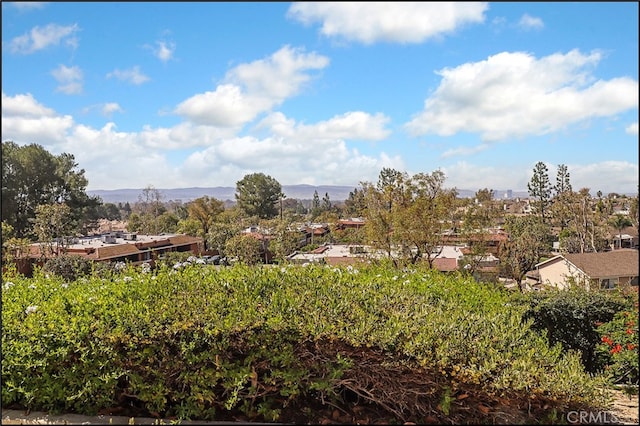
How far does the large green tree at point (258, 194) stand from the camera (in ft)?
117

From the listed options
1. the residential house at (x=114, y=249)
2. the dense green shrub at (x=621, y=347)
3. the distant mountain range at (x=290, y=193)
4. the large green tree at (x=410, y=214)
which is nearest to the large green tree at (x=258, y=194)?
the distant mountain range at (x=290, y=193)

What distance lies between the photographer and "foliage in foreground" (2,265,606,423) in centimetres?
245

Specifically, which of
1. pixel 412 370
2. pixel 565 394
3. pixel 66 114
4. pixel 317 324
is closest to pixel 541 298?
pixel 565 394

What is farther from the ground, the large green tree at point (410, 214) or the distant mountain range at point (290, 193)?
the distant mountain range at point (290, 193)

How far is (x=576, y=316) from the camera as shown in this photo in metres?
4.39

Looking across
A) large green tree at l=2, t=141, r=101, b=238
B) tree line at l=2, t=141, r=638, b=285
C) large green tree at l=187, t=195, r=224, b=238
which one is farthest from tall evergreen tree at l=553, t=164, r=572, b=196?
large green tree at l=2, t=141, r=101, b=238

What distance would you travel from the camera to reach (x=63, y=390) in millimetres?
2453

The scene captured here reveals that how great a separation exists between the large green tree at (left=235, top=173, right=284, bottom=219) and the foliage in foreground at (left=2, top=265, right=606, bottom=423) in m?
32.8

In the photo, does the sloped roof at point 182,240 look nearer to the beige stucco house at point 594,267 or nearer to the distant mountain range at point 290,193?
the distant mountain range at point 290,193

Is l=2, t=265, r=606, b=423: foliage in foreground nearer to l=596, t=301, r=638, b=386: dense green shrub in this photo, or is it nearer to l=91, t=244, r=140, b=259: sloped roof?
l=596, t=301, r=638, b=386: dense green shrub

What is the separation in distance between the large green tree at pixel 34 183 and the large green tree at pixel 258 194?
11606 mm

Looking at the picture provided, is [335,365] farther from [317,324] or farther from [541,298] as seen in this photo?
[541,298]

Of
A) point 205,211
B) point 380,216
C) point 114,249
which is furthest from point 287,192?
point 380,216

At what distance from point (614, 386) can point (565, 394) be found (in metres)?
0.51
